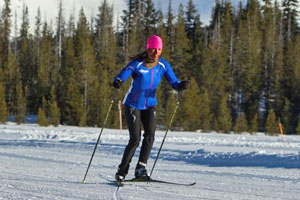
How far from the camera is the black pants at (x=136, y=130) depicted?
4629 mm

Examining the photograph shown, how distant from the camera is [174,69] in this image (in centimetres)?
4300

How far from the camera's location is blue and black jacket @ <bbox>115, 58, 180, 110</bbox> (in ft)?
15.0

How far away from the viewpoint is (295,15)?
196 ft

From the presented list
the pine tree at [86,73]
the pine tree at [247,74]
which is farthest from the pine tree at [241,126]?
the pine tree at [86,73]

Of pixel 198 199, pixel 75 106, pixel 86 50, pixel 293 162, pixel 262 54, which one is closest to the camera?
pixel 198 199

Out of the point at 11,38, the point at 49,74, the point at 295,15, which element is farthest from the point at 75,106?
the point at 295,15

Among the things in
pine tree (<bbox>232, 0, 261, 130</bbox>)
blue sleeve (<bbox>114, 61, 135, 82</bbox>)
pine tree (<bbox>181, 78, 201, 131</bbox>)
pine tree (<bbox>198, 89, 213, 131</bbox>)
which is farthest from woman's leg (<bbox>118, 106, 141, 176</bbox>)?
pine tree (<bbox>232, 0, 261, 130</bbox>)

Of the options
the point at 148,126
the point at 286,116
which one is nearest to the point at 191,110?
the point at 286,116

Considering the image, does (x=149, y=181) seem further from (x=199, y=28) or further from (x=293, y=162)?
(x=199, y=28)

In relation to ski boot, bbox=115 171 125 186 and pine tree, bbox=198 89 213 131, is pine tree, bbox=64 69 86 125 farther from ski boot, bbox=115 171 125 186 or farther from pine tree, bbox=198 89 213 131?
ski boot, bbox=115 171 125 186

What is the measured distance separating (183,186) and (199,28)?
2029 inches

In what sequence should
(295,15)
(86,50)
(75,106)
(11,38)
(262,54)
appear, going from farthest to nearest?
1. (295,15)
2. (11,38)
3. (262,54)
4. (86,50)
5. (75,106)

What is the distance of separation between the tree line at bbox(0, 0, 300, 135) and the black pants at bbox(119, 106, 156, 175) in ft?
89.0

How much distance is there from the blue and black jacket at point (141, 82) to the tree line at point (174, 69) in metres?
27.2
